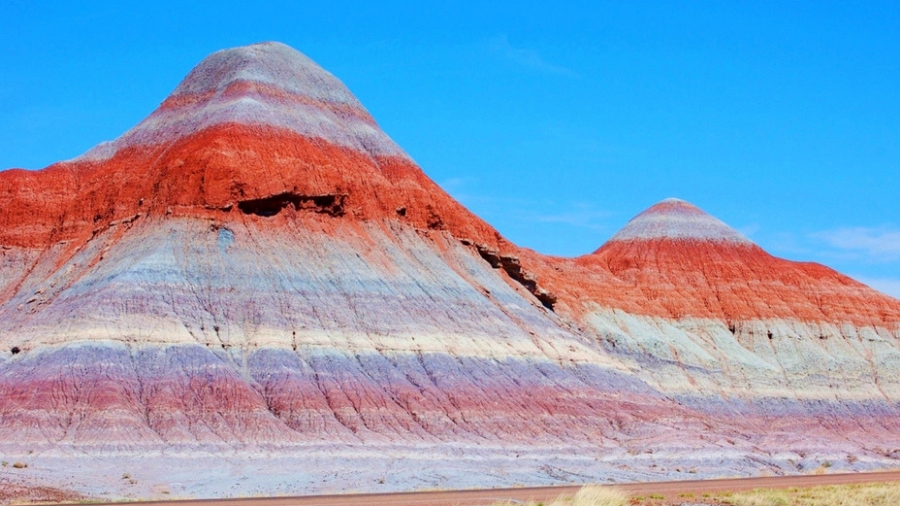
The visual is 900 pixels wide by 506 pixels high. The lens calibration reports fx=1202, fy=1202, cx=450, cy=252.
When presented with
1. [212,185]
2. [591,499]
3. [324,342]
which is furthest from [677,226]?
[591,499]

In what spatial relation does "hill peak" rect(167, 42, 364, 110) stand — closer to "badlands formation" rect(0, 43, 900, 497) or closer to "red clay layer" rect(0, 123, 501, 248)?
"badlands formation" rect(0, 43, 900, 497)

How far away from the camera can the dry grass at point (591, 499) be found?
35219 millimetres

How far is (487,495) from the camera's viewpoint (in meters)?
41.5

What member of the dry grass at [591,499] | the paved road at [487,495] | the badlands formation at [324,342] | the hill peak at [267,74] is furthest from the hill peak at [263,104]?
the dry grass at [591,499]

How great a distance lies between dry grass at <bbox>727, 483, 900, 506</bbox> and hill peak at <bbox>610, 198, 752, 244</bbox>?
72.2m

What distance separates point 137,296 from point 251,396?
29.6ft

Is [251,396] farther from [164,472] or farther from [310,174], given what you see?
[310,174]

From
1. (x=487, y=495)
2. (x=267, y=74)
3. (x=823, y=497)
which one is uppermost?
(x=267, y=74)

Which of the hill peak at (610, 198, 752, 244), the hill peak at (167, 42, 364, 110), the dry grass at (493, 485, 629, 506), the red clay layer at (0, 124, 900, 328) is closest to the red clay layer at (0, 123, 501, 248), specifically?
the red clay layer at (0, 124, 900, 328)

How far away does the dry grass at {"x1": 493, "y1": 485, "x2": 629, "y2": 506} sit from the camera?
3522 centimetres

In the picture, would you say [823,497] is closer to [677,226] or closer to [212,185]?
[212,185]

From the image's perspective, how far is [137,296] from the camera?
6400 centimetres

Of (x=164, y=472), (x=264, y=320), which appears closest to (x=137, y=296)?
(x=264, y=320)

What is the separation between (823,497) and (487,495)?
1151 centimetres
